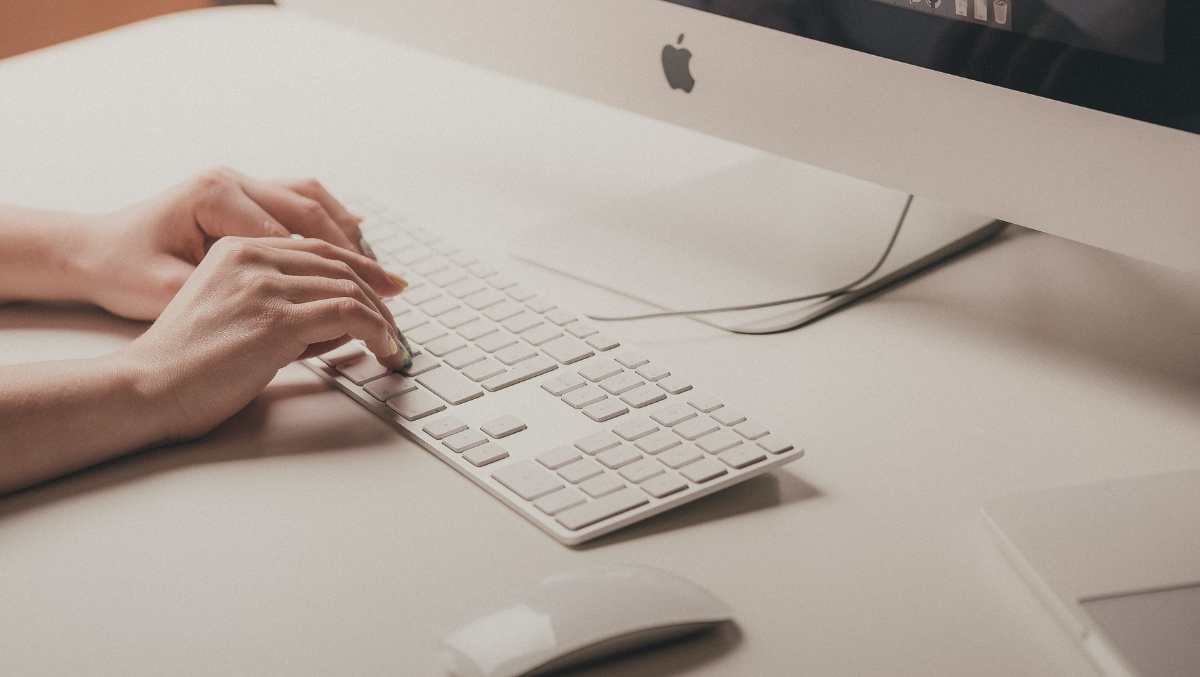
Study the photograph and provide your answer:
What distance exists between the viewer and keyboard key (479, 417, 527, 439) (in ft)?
2.09

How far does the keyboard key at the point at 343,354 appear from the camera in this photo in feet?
2.38

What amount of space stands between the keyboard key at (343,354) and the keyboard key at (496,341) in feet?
0.23

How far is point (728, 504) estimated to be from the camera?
0.60m

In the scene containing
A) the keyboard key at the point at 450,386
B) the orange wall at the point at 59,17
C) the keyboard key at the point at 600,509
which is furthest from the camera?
the orange wall at the point at 59,17

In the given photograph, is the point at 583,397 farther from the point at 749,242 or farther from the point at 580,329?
the point at 749,242

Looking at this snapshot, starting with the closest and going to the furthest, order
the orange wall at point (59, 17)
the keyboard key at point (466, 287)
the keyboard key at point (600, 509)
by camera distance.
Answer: the keyboard key at point (600, 509) → the keyboard key at point (466, 287) → the orange wall at point (59, 17)

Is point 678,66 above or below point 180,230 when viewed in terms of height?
above

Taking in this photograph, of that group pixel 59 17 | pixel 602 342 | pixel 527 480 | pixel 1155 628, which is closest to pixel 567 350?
pixel 602 342

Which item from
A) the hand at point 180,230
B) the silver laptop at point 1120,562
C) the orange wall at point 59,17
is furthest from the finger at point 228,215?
the orange wall at point 59,17

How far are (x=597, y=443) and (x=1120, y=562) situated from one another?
24 centimetres

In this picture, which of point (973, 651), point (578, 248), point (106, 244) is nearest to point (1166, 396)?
point (973, 651)

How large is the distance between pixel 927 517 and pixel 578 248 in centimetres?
36

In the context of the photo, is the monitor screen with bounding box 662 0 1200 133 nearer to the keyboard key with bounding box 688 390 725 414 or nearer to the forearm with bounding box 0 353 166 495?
the keyboard key with bounding box 688 390 725 414

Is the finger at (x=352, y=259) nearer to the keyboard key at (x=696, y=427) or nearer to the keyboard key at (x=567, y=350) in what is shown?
the keyboard key at (x=567, y=350)
